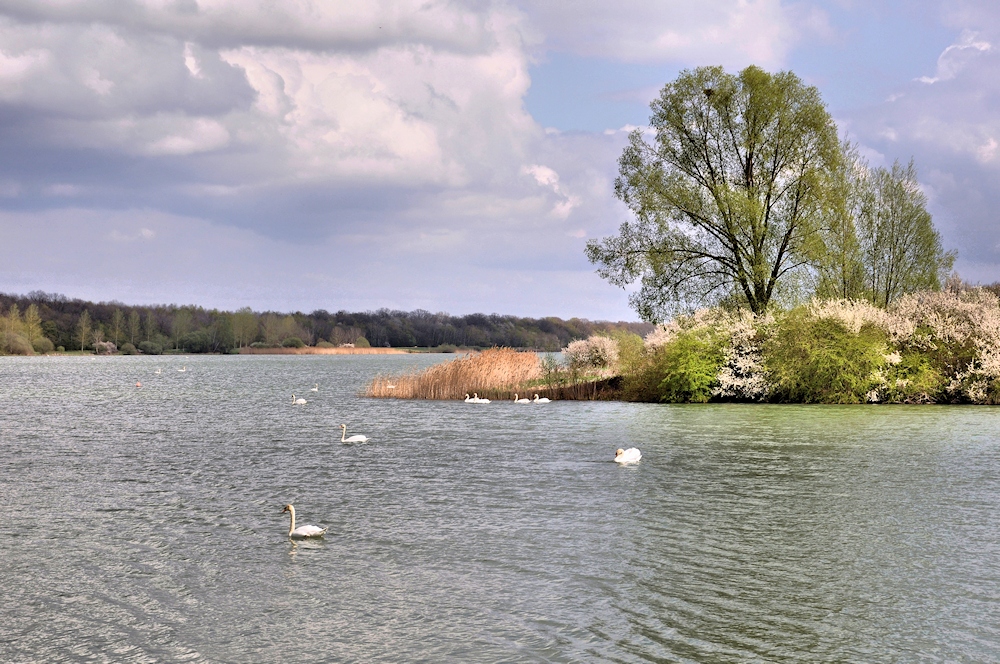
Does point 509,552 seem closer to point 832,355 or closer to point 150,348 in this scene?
point 832,355

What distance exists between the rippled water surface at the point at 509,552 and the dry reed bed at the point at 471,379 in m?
19.9

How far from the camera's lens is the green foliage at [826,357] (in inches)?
1506

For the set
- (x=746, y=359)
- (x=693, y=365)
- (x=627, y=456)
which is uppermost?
(x=746, y=359)

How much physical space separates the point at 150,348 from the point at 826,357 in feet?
537

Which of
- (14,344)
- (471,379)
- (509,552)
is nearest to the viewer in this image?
(509,552)

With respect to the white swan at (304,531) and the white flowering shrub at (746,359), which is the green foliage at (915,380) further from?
the white swan at (304,531)

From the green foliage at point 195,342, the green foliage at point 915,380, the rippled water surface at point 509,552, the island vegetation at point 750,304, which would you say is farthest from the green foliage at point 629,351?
the green foliage at point 195,342

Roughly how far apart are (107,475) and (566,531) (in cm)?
1191

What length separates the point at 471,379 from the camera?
46312 mm

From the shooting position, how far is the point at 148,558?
12.4 metres

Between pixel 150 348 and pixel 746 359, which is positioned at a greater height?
pixel 150 348

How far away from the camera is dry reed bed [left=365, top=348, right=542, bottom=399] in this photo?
46.2 metres

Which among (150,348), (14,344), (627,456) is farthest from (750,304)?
(150,348)

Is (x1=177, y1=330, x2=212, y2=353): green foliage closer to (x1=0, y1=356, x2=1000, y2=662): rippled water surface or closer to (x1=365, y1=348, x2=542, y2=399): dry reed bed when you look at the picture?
(x1=365, y1=348, x2=542, y2=399): dry reed bed
